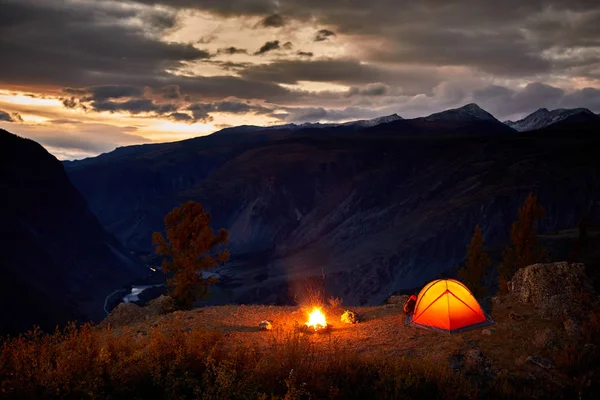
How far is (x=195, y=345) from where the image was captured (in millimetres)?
9766

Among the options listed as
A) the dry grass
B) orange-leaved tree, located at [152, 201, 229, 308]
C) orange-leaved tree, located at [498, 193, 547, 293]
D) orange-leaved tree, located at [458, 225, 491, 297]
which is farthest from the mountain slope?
the dry grass

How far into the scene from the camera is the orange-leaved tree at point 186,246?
26078mm

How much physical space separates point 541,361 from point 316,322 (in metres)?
7.80

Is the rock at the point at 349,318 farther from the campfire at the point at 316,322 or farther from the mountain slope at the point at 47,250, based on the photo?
the mountain slope at the point at 47,250

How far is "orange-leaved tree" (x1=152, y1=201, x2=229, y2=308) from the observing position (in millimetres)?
26078

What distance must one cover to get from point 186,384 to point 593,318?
36.0 feet

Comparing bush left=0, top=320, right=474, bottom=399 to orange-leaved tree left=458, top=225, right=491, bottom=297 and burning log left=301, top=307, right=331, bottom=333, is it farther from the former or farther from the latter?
orange-leaved tree left=458, top=225, right=491, bottom=297

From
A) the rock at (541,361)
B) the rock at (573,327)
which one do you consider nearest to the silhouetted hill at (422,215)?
the rock at (573,327)

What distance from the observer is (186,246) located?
26.4m

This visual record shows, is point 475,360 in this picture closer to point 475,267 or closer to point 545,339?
point 545,339

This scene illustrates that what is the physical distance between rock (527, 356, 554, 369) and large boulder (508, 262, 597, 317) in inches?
160

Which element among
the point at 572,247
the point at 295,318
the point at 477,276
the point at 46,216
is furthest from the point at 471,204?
the point at 46,216

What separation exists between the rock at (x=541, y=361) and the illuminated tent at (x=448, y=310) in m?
4.17

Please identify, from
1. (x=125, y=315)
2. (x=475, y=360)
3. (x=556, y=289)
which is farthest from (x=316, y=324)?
(x=125, y=315)
